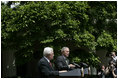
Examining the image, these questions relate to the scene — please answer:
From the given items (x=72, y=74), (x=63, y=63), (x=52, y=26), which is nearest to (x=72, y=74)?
(x=72, y=74)

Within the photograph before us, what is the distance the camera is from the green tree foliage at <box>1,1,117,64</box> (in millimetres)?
14914

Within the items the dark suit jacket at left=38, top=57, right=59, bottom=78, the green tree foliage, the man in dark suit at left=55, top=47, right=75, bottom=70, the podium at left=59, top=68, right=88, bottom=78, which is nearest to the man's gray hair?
the dark suit jacket at left=38, top=57, right=59, bottom=78

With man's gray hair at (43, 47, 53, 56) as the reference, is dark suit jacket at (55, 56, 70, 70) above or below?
below

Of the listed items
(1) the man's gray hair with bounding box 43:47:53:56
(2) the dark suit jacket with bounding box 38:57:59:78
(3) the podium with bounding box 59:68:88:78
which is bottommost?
(3) the podium with bounding box 59:68:88:78

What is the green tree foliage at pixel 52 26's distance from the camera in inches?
587

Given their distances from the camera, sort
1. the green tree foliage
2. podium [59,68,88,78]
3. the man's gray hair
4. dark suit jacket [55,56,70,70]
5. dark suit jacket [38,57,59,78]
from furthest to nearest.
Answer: the green tree foliage < dark suit jacket [55,56,70,70] < podium [59,68,88,78] < the man's gray hair < dark suit jacket [38,57,59,78]

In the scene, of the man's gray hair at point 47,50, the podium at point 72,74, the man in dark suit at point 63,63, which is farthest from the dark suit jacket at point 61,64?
the man's gray hair at point 47,50

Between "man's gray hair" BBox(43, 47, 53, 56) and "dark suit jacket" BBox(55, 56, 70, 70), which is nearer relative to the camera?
"man's gray hair" BBox(43, 47, 53, 56)

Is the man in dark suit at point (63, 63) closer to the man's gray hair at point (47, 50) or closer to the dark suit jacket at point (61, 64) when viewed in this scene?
the dark suit jacket at point (61, 64)

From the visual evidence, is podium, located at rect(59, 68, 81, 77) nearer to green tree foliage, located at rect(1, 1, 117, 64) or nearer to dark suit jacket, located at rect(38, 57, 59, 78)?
dark suit jacket, located at rect(38, 57, 59, 78)

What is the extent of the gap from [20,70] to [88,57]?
10024mm

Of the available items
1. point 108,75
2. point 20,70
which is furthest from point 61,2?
point 20,70

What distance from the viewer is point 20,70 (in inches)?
961

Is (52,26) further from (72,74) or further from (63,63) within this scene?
(72,74)
